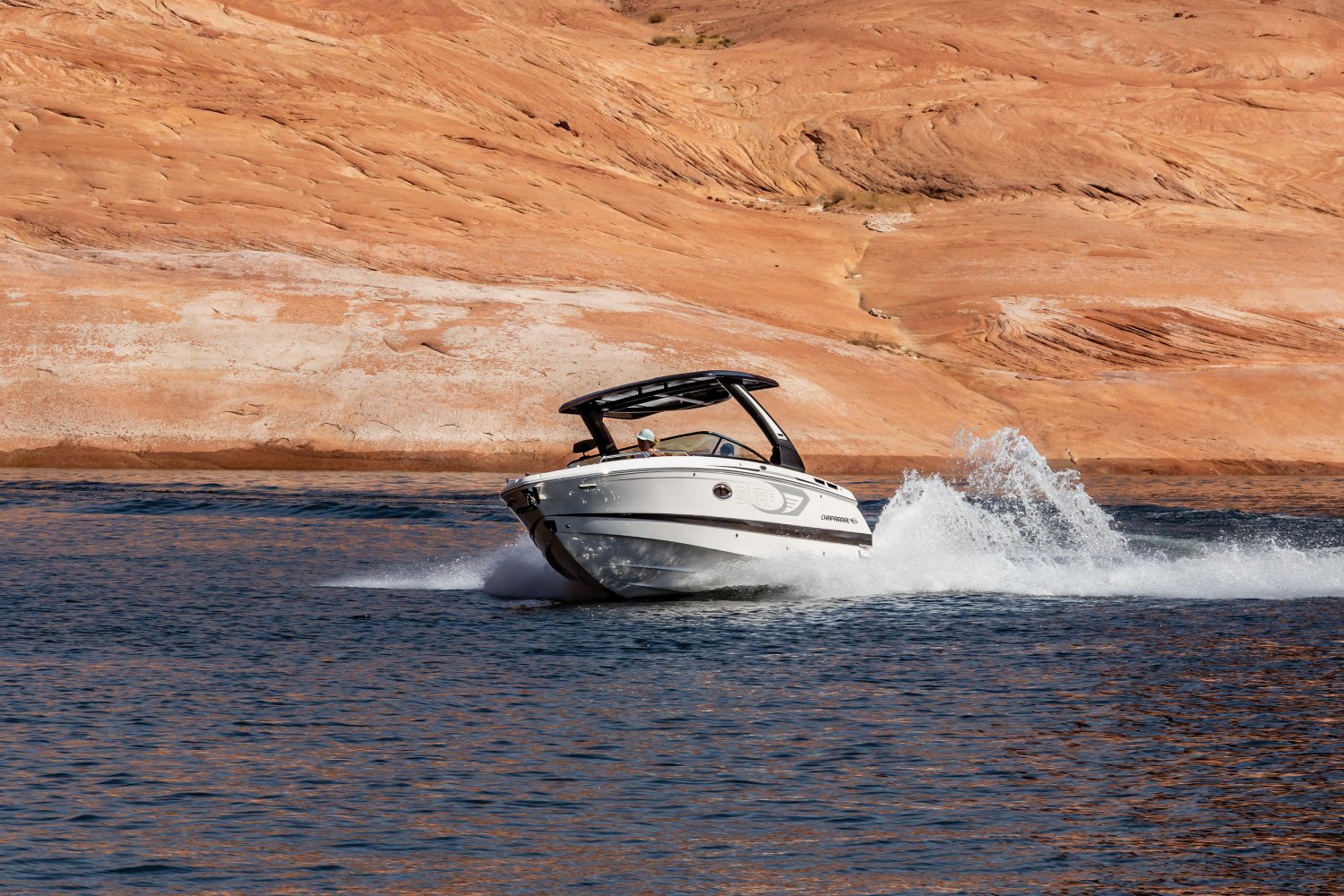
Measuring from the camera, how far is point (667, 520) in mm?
21859

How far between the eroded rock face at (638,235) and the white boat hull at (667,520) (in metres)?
21.1

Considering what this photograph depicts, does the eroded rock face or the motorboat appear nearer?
the motorboat

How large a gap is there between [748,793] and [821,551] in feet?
32.9

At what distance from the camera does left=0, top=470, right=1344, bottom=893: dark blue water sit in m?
11.7

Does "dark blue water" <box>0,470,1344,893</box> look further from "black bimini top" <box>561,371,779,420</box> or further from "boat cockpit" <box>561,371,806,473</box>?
"black bimini top" <box>561,371,779,420</box>

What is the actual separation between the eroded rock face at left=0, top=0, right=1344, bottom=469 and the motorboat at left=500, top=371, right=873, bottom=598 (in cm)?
2078

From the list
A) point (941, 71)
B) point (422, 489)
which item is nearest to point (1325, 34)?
point (941, 71)

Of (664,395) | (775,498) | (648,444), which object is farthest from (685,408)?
(775,498)

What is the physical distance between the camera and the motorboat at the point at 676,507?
854 inches

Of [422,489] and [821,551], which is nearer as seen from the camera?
[821,551]

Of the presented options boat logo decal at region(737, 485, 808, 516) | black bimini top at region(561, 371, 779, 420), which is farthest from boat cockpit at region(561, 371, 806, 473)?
boat logo decal at region(737, 485, 808, 516)

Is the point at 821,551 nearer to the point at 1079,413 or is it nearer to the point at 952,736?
the point at 952,736

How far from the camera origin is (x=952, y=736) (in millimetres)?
15102

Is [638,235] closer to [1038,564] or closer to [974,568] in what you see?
[1038,564]
